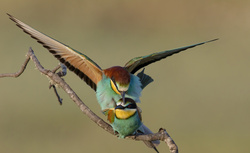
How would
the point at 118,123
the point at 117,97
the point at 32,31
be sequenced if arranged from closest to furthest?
the point at 118,123
the point at 117,97
the point at 32,31

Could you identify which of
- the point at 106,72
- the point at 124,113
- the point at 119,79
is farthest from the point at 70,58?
Result: the point at 124,113

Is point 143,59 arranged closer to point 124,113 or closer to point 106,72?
point 106,72

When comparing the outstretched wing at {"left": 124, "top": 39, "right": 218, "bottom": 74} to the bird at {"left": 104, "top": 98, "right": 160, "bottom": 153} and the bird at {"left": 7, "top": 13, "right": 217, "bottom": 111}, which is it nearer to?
the bird at {"left": 7, "top": 13, "right": 217, "bottom": 111}

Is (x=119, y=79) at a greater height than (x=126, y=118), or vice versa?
(x=119, y=79)

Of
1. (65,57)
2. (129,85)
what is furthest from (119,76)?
(65,57)

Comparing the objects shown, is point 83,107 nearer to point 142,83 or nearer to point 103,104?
point 103,104

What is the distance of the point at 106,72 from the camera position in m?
1.88

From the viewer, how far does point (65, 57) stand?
6.60 ft

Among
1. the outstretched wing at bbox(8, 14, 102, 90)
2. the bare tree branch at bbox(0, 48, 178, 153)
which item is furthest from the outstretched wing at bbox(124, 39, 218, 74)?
the bare tree branch at bbox(0, 48, 178, 153)

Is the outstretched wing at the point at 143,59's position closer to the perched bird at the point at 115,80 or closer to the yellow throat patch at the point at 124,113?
the perched bird at the point at 115,80

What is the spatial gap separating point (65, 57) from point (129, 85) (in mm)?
333

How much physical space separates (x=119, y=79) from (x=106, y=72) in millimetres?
109

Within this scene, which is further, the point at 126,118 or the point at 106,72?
the point at 106,72

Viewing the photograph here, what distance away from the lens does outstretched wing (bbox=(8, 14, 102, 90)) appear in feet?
6.48
